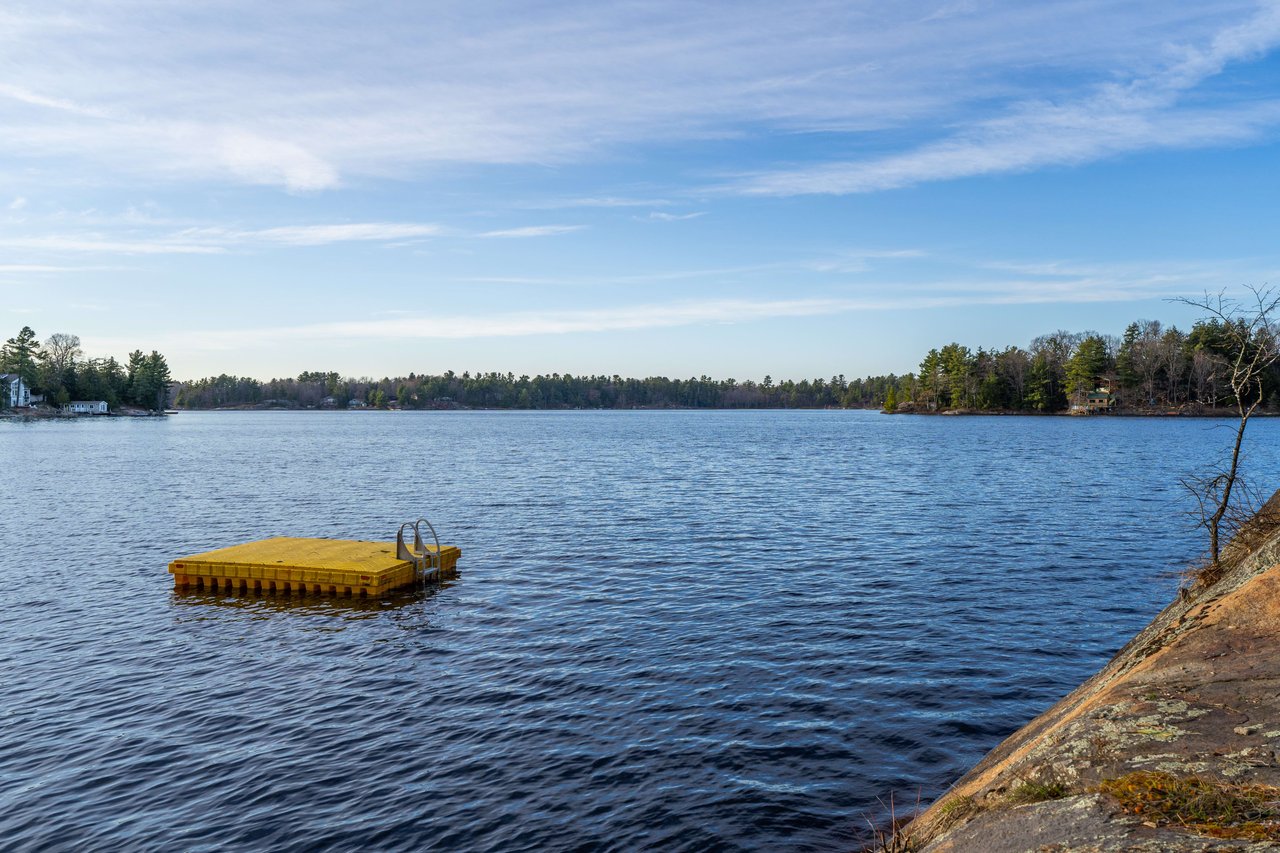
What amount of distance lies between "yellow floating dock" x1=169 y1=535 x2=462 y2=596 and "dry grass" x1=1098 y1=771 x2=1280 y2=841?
22324 millimetres

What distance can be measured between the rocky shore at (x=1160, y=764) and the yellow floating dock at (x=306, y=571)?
64.1 feet

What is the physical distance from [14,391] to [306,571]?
708 feet

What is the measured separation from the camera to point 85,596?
25.3 meters

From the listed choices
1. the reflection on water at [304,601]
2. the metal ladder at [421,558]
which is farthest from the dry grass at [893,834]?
the metal ladder at [421,558]

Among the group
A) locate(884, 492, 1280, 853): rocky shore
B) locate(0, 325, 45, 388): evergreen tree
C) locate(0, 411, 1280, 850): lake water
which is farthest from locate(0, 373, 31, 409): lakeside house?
locate(884, 492, 1280, 853): rocky shore

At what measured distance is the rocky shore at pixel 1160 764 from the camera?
6629mm

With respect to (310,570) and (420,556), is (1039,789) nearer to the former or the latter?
(420,556)

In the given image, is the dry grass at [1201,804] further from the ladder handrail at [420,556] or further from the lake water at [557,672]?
the ladder handrail at [420,556]

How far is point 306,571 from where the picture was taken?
2556 cm

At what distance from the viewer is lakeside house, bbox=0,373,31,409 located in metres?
186

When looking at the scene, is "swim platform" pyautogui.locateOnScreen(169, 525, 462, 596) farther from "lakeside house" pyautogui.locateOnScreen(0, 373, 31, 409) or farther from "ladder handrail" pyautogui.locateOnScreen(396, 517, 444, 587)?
"lakeside house" pyautogui.locateOnScreen(0, 373, 31, 409)

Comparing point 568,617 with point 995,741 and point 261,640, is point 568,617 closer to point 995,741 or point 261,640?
point 261,640

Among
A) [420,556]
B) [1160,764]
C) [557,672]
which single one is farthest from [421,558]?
[1160,764]

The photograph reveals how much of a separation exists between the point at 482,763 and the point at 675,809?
367 cm
